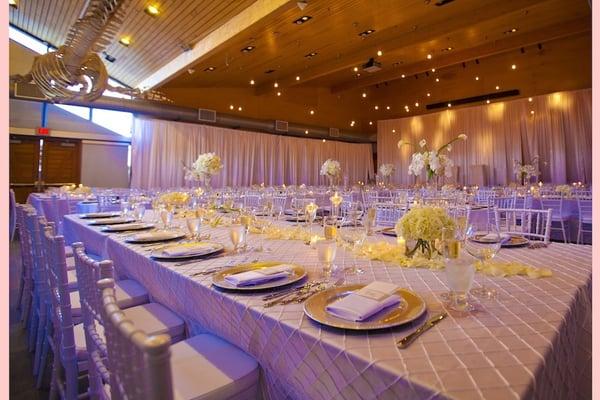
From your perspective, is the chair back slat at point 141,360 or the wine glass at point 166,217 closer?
the chair back slat at point 141,360

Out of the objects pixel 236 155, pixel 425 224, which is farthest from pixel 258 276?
pixel 236 155

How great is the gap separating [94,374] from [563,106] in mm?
15145

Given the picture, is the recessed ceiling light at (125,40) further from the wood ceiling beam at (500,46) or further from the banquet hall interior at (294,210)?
the wood ceiling beam at (500,46)

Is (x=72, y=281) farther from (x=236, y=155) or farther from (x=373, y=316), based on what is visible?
(x=236, y=155)

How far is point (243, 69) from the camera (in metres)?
10.8

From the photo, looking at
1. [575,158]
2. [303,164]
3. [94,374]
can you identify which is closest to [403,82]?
[303,164]

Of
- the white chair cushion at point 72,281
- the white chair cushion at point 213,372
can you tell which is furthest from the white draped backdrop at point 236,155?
the white chair cushion at point 213,372

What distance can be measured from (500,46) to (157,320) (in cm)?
1201

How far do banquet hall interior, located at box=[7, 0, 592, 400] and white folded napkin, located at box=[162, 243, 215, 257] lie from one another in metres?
0.01

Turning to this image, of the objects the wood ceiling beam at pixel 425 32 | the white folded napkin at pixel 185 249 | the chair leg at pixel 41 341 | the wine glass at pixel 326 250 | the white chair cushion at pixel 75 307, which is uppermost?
the wood ceiling beam at pixel 425 32

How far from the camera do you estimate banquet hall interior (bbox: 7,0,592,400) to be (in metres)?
0.89

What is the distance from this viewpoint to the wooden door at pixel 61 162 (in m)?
10.8

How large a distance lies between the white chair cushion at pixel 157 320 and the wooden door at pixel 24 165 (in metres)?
11.0

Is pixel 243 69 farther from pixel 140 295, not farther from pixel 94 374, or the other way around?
pixel 94 374
